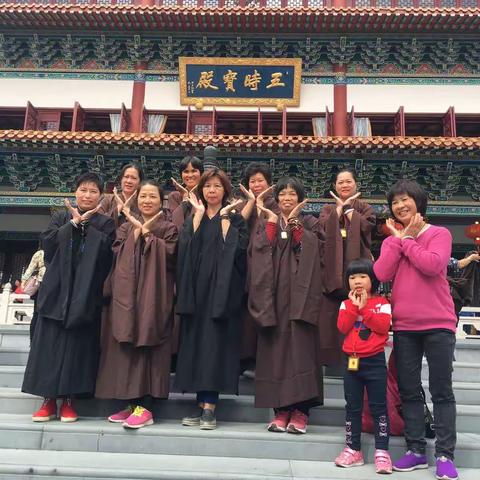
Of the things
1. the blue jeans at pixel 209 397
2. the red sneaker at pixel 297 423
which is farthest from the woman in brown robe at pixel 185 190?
the red sneaker at pixel 297 423

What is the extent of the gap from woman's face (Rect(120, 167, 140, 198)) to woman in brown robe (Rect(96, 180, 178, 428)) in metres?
0.59

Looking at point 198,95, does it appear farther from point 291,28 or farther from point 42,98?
point 42,98

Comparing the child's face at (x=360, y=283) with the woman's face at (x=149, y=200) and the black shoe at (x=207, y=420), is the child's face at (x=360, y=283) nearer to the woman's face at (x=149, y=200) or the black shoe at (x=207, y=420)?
the black shoe at (x=207, y=420)

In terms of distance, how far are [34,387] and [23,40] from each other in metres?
9.15

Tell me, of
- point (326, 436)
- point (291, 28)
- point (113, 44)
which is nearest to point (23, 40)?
point (113, 44)

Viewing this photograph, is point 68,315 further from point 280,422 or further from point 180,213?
point 280,422

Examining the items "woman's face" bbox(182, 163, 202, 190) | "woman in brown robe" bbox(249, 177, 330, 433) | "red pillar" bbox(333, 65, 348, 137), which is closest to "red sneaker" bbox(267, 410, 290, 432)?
"woman in brown robe" bbox(249, 177, 330, 433)

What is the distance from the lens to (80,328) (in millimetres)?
3188

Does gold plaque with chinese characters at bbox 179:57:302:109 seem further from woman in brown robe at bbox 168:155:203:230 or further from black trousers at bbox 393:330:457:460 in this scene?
black trousers at bbox 393:330:457:460

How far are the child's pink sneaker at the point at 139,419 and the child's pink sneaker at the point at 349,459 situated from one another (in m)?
1.24

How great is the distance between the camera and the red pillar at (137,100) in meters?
9.55

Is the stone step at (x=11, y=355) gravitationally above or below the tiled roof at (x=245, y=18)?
below

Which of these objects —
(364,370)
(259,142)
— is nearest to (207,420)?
(364,370)

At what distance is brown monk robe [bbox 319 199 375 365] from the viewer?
11.5ft
